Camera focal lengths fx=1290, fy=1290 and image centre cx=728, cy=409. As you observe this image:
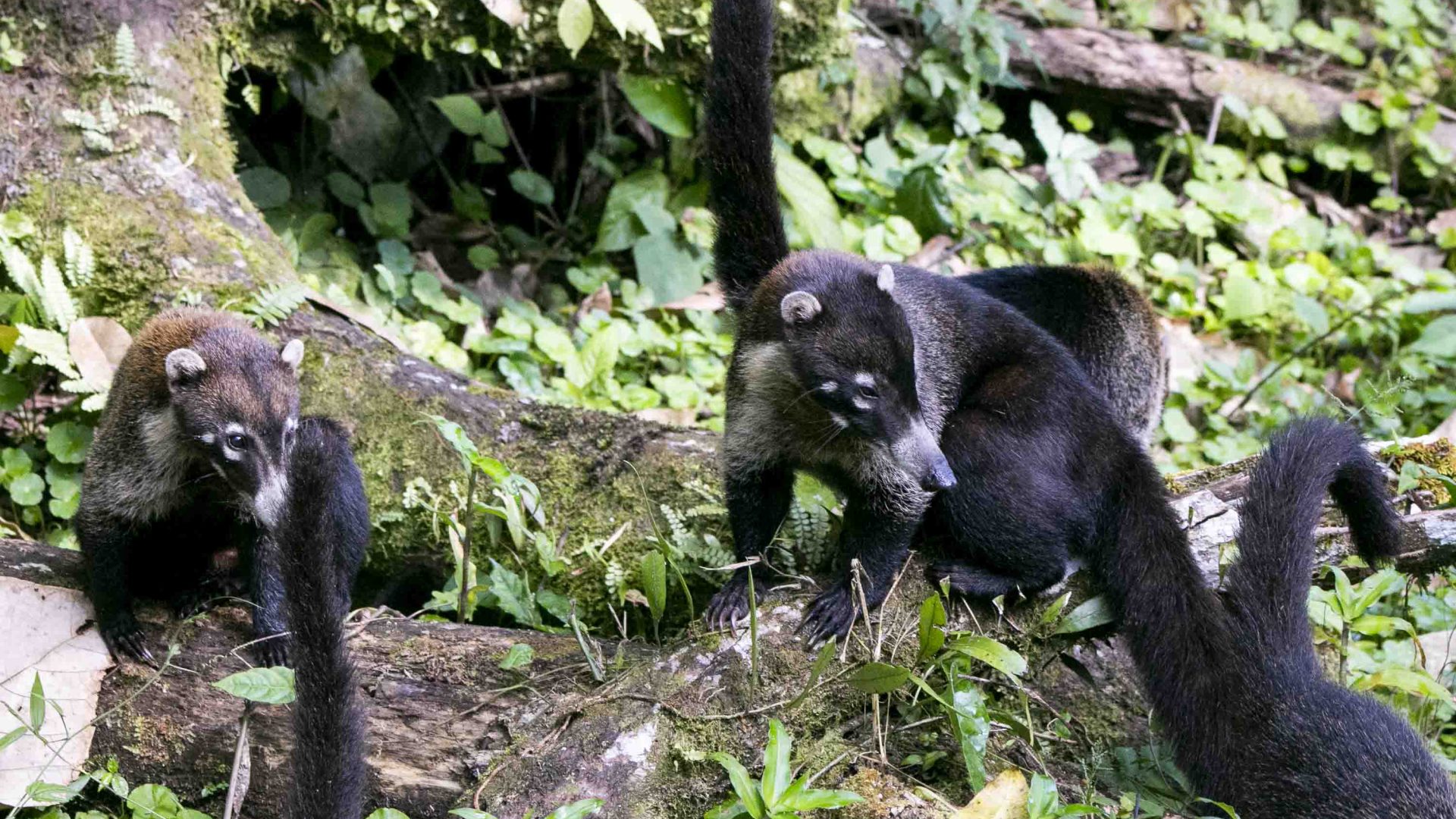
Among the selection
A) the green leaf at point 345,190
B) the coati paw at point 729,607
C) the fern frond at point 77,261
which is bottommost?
the coati paw at point 729,607

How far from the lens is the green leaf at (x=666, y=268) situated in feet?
26.9

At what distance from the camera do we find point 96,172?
20.5 ft

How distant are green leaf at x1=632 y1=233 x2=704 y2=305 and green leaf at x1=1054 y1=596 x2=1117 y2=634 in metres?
4.13

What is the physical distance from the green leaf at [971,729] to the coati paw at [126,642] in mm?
2773

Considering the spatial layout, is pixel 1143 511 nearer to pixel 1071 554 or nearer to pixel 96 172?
pixel 1071 554

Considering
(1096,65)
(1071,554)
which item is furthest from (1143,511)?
Result: (1096,65)

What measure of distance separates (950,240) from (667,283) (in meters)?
2.06

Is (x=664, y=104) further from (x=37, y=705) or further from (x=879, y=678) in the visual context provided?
(x=37, y=705)

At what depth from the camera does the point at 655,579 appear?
15.2 ft

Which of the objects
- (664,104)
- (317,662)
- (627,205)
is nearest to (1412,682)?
(317,662)

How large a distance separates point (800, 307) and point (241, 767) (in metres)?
2.45

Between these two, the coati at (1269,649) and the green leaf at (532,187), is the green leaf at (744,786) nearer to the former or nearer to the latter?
the coati at (1269,649)

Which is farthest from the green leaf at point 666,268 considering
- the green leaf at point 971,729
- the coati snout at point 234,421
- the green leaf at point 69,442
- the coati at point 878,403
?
the green leaf at point 971,729

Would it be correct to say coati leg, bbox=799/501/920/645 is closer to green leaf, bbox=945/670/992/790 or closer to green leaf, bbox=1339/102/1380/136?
green leaf, bbox=945/670/992/790
